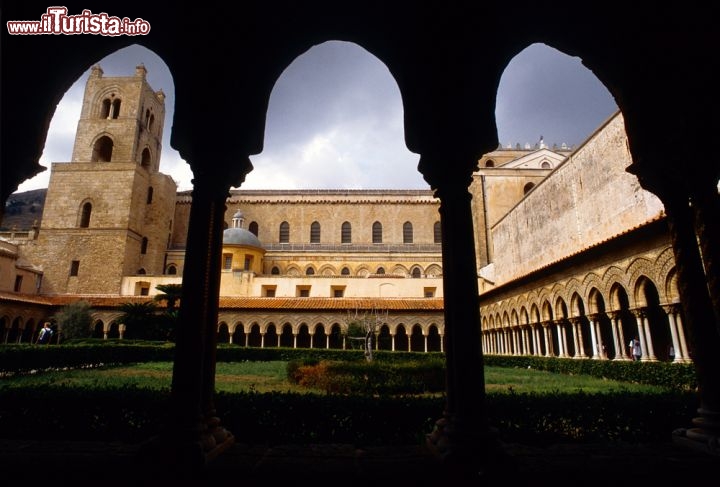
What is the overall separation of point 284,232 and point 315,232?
Result: 2.66 metres

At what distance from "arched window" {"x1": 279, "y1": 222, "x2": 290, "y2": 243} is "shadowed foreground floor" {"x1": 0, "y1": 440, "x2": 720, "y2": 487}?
34038 millimetres

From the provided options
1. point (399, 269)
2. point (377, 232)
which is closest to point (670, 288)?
point (399, 269)

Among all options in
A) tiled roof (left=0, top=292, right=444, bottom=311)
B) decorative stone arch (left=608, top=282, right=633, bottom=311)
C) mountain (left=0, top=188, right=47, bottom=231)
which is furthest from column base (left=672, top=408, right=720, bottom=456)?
mountain (left=0, top=188, right=47, bottom=231)

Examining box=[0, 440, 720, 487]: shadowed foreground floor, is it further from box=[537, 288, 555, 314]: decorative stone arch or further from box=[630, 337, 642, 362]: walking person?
box=[537, 288, 555, 314]: decorative stone arch

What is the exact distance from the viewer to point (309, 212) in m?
37.5

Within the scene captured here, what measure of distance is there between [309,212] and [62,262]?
18.5 metres

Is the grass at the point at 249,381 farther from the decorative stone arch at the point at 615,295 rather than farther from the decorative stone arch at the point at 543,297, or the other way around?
the decorative stone arch at the point at 543,297

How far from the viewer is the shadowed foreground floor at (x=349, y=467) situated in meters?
2.60

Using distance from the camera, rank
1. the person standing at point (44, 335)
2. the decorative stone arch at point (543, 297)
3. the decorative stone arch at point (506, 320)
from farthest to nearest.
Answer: the decorative stone arch at point (506, 320), the person standing at point (44, 335), the decorative stone arch at point (543, 297)

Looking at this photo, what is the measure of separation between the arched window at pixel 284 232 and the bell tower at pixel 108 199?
913 cm

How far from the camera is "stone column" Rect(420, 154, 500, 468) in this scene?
2.97 meters

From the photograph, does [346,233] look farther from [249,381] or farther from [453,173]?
[453,173]

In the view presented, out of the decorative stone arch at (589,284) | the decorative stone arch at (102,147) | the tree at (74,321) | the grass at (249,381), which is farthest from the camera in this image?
the decorative stone arch at (102,147)

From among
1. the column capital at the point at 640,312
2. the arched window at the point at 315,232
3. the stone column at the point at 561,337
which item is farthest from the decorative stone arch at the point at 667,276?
the arched window at the point at 315,232
